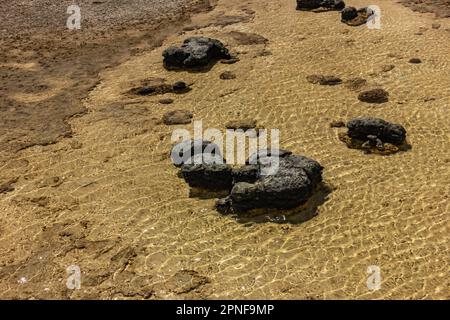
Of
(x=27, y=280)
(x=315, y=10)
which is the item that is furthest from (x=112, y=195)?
(x=315, y=10)

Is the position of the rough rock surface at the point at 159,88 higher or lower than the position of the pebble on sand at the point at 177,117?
higher

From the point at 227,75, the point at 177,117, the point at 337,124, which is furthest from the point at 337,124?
the point at 227,75

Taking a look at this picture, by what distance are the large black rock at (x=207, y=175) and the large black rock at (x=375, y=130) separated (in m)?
4.36

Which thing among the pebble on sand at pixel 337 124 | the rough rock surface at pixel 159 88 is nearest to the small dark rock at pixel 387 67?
the pebble on sand at pixel 337 124

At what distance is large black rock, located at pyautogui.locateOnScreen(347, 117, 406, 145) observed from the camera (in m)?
13.6

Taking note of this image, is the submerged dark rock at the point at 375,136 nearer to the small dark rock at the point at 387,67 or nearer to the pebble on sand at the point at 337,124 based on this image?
the pebble on sand at the point at 337,124

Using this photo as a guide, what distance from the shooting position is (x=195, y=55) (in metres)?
19.8

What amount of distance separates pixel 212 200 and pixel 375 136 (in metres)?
5.36

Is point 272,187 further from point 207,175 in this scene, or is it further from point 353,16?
point 353,16

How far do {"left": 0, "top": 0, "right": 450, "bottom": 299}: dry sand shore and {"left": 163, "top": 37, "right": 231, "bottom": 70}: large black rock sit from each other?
583 millimetres

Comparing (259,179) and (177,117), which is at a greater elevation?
(259,179)

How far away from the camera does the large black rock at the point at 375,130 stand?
44.6ft

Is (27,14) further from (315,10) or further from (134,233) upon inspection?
(134,233)
